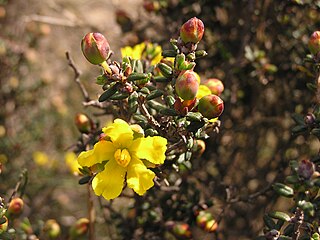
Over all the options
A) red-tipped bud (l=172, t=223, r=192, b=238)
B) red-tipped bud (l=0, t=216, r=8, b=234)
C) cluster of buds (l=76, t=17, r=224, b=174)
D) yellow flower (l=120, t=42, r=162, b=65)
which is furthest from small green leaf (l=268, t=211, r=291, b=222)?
red-tipped bud (l=0, t=216, r=8, b=234)

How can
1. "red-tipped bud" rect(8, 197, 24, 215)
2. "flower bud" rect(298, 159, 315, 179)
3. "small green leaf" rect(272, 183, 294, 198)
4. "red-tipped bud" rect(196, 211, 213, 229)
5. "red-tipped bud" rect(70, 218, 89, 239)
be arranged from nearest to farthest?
"flower bud" rect(298, 159, 315, 179) → "small green leaf" rect(272, 183, 294, 198) → "red-tipped bud" rect(8, 197, 24, 215) → "red-tipped bud" rect(196, 211, 213, 229) → "red-tipped bud" rect(70, 218, 89, 239)

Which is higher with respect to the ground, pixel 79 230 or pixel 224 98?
pixel 224 98

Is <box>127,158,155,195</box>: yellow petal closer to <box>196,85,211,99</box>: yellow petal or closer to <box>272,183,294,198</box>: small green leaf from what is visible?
<box>196,85,211,99</box>: yellow petal

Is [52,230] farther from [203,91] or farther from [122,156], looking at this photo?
[203,91]

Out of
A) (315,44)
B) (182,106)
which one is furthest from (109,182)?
(315,44)

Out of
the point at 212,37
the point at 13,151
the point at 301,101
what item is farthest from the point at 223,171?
the point at 13,151

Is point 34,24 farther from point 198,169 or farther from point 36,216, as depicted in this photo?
point 198,169

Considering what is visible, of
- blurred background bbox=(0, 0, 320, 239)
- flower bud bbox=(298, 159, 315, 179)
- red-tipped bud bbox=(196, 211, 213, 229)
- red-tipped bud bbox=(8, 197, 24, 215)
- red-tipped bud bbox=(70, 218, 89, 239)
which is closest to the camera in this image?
flower bud bbox=(298, 159, 315, 179)
